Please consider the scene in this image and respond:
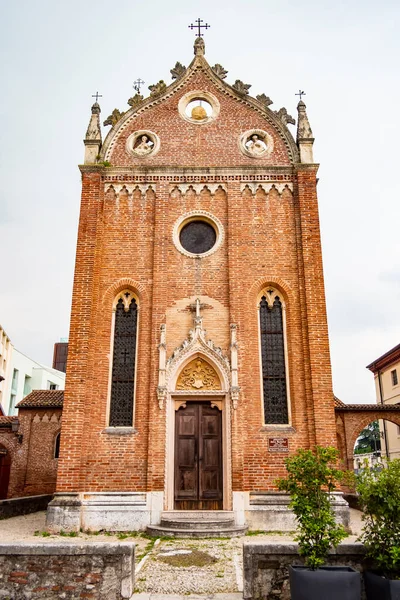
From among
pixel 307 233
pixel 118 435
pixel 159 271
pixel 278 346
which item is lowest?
pixel 118 435

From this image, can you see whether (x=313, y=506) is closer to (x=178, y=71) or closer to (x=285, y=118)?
(x=285, y=118)

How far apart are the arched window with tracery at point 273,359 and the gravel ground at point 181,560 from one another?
322 centimetres

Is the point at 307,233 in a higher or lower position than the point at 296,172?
lower

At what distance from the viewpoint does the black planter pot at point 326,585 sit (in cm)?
593

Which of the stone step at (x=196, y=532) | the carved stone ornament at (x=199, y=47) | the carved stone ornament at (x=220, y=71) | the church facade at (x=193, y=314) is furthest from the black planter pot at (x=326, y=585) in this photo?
the carved stone ornament at (x=199, y=47)

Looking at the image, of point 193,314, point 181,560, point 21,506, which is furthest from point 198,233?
point 21,506

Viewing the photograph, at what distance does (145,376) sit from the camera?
13.7 metres

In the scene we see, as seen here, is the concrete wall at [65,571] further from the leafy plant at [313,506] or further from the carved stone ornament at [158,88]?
the carved stone ornament at [158,88]

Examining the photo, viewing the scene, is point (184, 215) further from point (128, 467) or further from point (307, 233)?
point (128, 467)

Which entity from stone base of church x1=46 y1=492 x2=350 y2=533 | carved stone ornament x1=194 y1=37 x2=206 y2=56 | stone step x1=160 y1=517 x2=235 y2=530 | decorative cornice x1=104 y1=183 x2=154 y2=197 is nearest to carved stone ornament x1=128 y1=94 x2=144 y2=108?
carved stone ornament x1=194 y1=37 x2=206 y2=56

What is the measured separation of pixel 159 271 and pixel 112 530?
7070 mm

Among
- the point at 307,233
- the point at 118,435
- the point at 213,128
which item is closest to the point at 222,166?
the point at 213,128

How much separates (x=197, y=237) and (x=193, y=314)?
2680 mm

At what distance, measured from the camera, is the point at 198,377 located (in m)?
13.9
